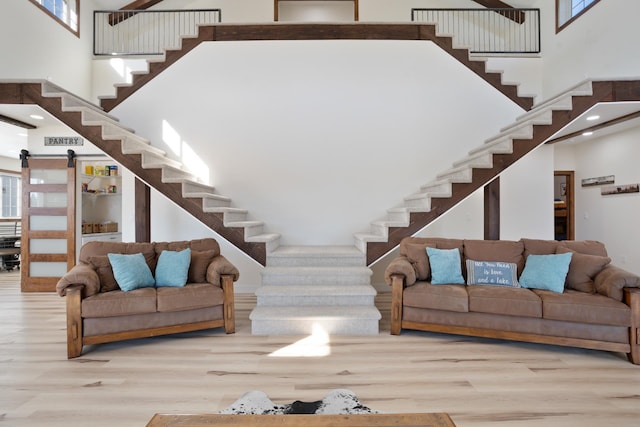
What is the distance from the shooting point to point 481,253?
12.2 feet

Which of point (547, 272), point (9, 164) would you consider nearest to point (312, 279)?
Answer: point (547, 272)

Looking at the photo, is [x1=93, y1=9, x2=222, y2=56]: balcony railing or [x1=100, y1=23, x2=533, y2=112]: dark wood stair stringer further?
[x1=93, y1=9, x2=222, y2=56]: balcony railing

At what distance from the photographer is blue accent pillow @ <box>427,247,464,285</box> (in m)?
3.52

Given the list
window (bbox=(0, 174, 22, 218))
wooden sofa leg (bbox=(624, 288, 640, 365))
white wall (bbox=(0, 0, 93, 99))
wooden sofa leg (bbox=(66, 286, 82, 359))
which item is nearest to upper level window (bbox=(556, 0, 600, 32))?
wooden sofa leg (bbox=(624, 288, 640, 365))

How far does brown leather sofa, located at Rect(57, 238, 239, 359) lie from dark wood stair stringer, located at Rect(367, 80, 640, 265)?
1.87 metres

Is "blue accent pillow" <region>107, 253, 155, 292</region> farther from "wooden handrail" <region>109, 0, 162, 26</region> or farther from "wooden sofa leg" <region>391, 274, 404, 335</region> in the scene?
"wooden handrail" <region>109, 0, 162, 26</region>

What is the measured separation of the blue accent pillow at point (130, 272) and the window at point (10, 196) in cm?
830

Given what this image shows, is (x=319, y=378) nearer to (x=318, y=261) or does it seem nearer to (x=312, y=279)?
(x=312, y=279)

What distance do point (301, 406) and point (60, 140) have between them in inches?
235

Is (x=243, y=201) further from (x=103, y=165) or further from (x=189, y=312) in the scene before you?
(x=103, y=165)

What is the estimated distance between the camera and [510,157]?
4.06 metres

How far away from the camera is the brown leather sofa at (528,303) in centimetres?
287

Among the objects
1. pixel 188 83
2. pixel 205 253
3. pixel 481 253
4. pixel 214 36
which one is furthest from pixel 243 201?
pixel 481 253

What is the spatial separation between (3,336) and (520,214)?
275 inches
